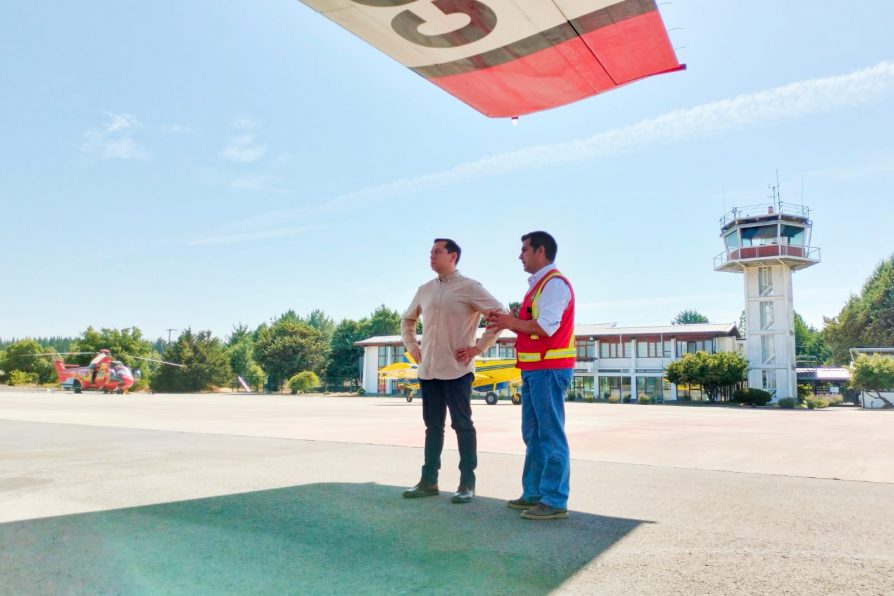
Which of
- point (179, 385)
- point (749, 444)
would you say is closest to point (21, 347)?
point (179, 385)

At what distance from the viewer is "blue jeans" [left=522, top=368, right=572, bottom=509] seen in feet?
12.5

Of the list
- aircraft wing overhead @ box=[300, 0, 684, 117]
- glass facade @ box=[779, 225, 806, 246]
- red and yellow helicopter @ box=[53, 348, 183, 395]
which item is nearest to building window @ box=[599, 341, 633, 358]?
glass facade @ box=[779, 225, 806, 246]

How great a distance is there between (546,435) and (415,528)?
1.10 metres

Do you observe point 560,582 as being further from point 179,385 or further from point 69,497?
point 179,385

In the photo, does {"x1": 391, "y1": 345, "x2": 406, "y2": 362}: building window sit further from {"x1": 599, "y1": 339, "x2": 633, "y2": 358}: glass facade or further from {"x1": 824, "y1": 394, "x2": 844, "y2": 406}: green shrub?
{"x1": 824, "y1": 394, "x2": 844, "y2": 406}: green shrub

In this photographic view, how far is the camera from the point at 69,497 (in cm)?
414

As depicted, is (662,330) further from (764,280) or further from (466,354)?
(466,354)

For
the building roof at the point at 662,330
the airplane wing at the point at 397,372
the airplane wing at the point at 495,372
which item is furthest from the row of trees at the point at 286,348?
the airplane wing at the point at 495,372

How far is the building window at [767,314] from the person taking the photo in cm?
4331

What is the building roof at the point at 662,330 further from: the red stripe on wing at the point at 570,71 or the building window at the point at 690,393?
the red stripe on wing at the point at 570,71

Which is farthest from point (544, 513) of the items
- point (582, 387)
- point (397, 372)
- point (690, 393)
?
point (582, 387)

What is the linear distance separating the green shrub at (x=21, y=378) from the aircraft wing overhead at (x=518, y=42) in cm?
7248

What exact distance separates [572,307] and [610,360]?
4753cm

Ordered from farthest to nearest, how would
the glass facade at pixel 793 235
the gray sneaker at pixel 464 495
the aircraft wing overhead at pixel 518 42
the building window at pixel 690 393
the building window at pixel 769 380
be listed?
the building window at pixel 690 393 < the glass facade at pixel 793 235 < the building window at pixel 769 380 < the aircraft wing overhead at pixel 518 42 < the gray sneaker at pixel 464 495
